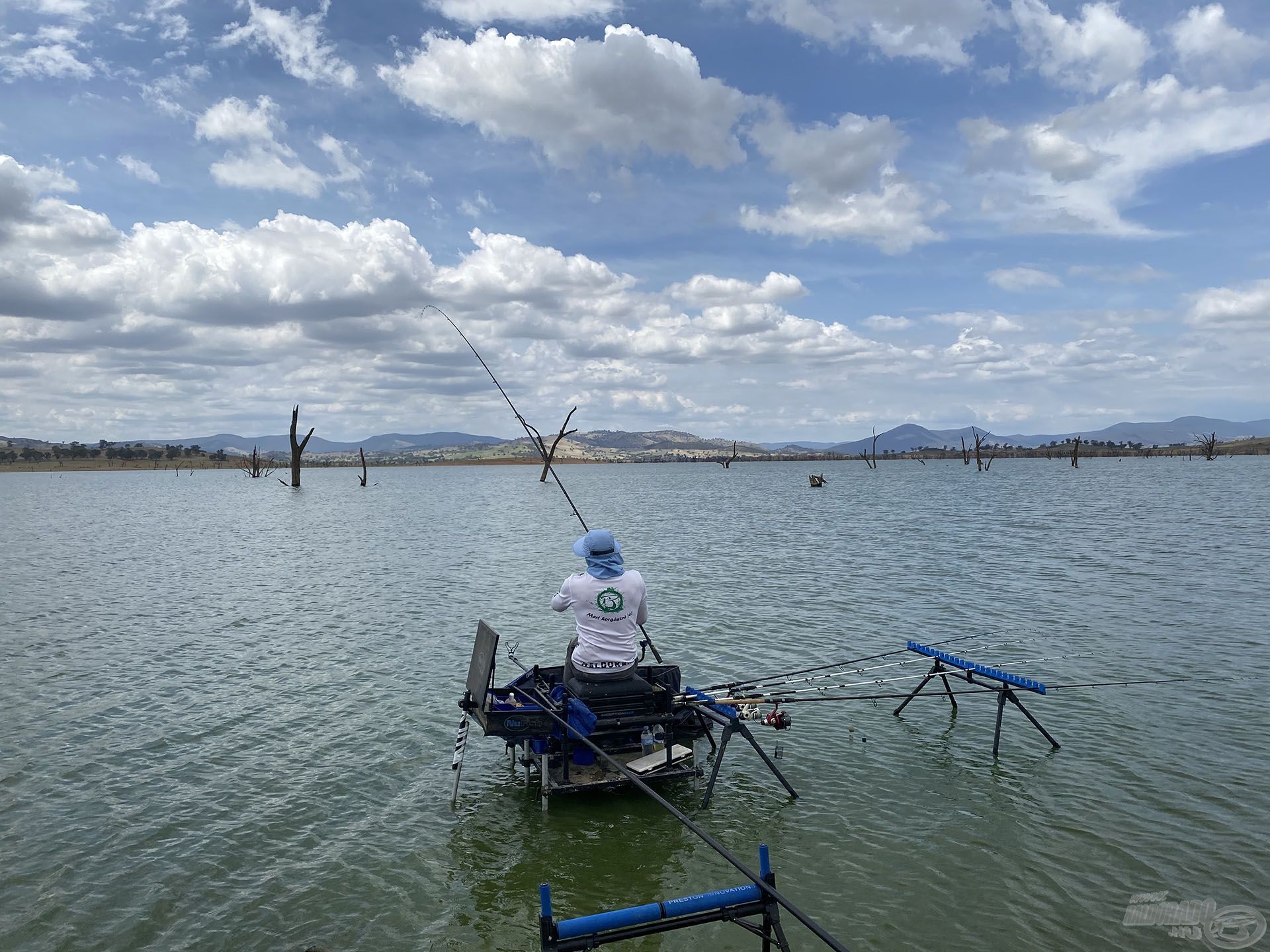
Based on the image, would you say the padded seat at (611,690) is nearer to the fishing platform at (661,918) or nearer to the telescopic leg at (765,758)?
the telescopic leg at (765,758)

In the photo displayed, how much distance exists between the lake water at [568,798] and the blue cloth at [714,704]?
1.08 metres

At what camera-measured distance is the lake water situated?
7.72m

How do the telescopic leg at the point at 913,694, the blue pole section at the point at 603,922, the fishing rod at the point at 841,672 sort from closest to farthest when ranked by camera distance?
the blue pole section at the point at 603,922 < the fishing rod at the point at 841,672 < the telescopic leg at the point at 913,694

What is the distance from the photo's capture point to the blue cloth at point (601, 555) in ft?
32.3

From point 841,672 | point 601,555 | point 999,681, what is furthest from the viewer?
point 841,672

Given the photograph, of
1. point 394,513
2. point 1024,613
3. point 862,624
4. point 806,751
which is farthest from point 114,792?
point 394,513

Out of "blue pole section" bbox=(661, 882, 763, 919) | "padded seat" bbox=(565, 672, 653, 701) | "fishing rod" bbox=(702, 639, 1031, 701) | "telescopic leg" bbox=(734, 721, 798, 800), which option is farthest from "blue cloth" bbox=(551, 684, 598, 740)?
"blue pole section" bbox=(661, 882, 763, 919)

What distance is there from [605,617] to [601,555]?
81cm

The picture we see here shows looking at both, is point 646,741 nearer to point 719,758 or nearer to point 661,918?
point 719,758

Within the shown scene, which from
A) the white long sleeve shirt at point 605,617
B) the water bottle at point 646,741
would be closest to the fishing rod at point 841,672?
the water bottle at point 646,741

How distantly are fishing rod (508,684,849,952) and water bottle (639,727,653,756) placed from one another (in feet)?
1.26

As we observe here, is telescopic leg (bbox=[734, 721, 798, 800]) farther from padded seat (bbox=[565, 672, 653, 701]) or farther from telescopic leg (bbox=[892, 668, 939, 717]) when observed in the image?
telescopic leg (bbox=[892, 668, 939, 717])

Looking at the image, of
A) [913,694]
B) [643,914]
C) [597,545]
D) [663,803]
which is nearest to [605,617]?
[597,545]

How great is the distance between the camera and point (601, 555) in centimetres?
995
